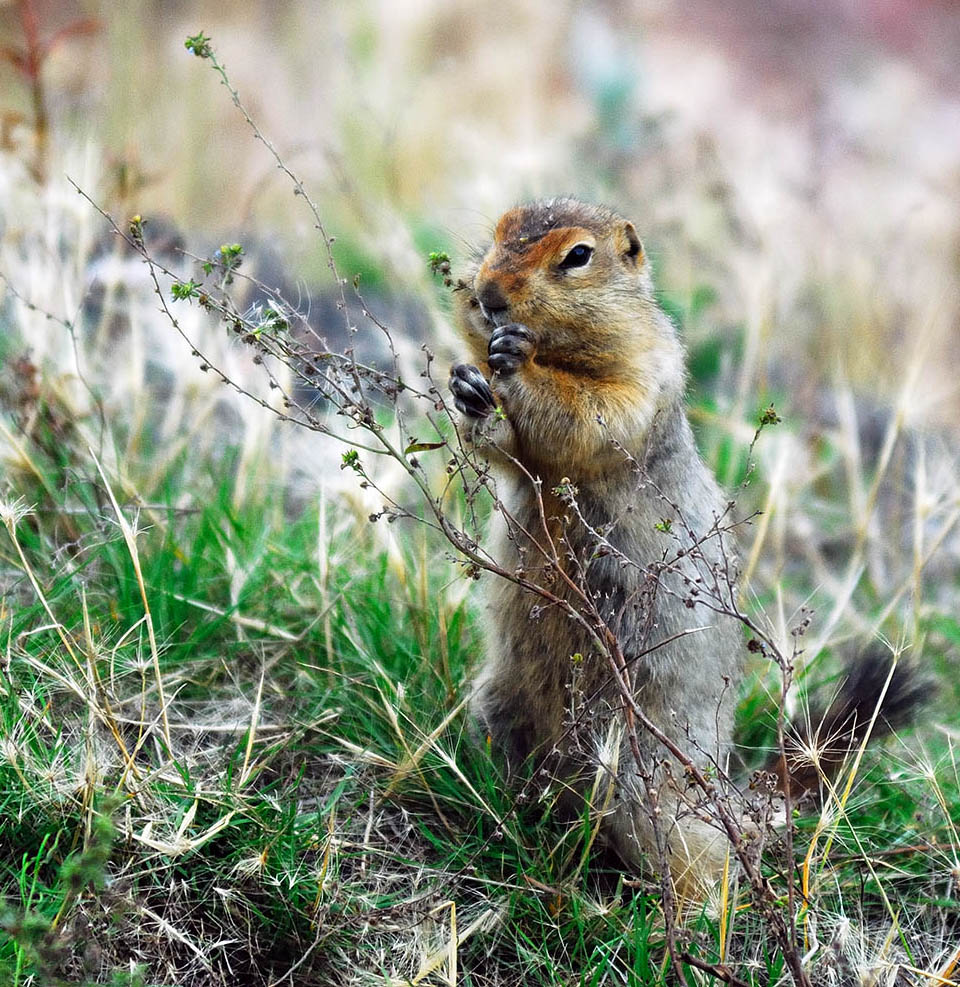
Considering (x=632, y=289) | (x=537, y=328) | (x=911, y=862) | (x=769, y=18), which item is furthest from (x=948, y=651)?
(x=769, y=18)

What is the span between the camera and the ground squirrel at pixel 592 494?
306 cm

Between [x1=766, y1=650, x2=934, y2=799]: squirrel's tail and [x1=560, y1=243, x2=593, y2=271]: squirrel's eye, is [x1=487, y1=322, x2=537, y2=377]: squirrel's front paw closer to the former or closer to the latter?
[x1=560, y1=243, x2=593, y2=271]: squirrel's eye

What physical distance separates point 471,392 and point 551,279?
1.34 feet

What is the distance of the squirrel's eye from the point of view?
10.3 ft

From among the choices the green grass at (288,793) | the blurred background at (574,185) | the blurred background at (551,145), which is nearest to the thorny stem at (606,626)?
the green grass at (288,793)

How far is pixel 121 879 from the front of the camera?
2.62 meters

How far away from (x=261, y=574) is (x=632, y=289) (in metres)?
1.43

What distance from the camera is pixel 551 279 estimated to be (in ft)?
10.2

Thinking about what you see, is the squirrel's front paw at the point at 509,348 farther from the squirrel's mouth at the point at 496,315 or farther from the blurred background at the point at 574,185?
the blurred background at the point at 574,185

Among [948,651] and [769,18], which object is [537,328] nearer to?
[948,651]

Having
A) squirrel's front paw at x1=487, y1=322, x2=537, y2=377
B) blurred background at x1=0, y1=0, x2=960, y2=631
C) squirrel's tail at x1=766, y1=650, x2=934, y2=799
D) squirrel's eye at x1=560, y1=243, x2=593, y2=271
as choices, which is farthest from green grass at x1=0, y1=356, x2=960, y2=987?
squirrel's eye at x1=560, y1=243, x2=593, y2=271

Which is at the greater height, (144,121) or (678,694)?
(144,121)

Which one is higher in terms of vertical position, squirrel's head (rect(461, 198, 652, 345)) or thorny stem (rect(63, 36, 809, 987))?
squirrel's head (rect(461, 198, 652, 345))

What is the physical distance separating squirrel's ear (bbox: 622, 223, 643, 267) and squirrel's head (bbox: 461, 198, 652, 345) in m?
0.07
